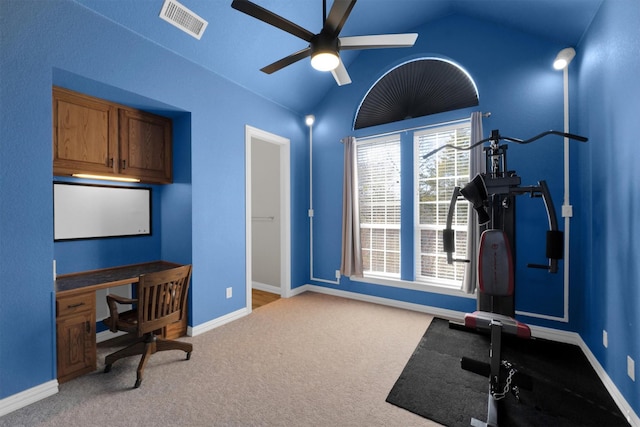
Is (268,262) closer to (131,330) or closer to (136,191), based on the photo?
(136,191)

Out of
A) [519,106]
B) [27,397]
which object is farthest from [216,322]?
[519,106]

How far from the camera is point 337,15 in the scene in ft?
5.20

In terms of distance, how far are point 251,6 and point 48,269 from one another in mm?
2272

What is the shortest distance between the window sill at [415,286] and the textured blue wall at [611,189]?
1.06 meters

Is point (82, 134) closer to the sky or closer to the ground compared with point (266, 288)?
closer to the sky

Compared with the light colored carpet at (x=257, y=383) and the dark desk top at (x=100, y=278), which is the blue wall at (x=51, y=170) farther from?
the light colored carpet at (x=257, y=383)

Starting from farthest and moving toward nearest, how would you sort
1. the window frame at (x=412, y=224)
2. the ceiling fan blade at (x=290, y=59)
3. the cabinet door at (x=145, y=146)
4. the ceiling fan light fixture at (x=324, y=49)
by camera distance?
the window frame at (x=412, y=224) → the cabinet door at (x=145, y=146) → the ceiling fan blade at (x=290, y=59) → the ceiling fan light fixture at (x=324, y=49)

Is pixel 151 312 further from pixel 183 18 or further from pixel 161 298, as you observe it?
pixel 183 18

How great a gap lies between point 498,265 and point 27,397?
3.41m

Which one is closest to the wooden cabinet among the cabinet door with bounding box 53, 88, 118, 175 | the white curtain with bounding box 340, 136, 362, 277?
the cabinet door with bounding box 53, 88, 118, 175

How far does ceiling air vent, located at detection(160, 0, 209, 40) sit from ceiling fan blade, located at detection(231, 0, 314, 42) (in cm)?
118

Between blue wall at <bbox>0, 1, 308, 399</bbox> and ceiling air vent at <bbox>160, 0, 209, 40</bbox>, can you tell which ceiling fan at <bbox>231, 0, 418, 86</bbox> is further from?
blue wall at <bbox>0, 1, 308, 399</bbox>

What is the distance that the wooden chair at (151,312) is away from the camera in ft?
6.64

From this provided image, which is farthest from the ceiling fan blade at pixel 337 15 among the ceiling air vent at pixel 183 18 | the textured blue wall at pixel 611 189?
the textured blue wall at pixel 611 189
